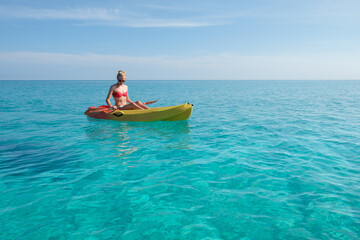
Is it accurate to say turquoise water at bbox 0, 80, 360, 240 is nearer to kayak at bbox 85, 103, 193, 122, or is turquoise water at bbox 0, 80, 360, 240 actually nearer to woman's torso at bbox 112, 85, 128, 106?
kayak at bbox 85, 103, 193, 122

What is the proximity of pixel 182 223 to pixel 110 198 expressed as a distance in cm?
147

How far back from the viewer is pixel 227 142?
7.94 m

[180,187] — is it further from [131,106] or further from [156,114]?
[131,106]


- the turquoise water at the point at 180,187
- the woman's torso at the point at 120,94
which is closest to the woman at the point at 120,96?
the woman's torso at the point at 120,94

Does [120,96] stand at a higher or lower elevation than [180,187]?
higher

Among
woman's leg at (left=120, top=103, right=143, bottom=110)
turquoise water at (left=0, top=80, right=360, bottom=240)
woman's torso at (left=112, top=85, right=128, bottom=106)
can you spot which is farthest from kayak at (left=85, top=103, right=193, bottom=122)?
turquoise water at (left=0, top=80, right=360, bottom=240)

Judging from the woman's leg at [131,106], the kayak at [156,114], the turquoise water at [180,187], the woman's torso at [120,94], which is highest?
the woman's torso at [120,94]

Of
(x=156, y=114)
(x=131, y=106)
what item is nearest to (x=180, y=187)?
(x=156, y=114)

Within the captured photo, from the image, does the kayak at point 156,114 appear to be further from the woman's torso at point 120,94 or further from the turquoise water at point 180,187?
the turquoise water at point 180,187

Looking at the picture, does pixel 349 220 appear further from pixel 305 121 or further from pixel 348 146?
pixel 305 121

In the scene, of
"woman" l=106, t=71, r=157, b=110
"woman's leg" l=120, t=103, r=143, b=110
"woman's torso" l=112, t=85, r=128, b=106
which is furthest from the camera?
"woman's leg" l=120, t=103, r=143, b=110

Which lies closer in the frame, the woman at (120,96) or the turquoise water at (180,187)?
the turquoise water at (180,187)

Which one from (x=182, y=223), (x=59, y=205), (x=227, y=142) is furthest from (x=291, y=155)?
(x=59, y=205)

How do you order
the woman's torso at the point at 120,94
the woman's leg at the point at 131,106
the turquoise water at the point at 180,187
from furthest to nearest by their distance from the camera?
the woman's leg at the point at 131,106 < the woman's torso at the point at 120,94 < the turquoise water at the point at 180,187
